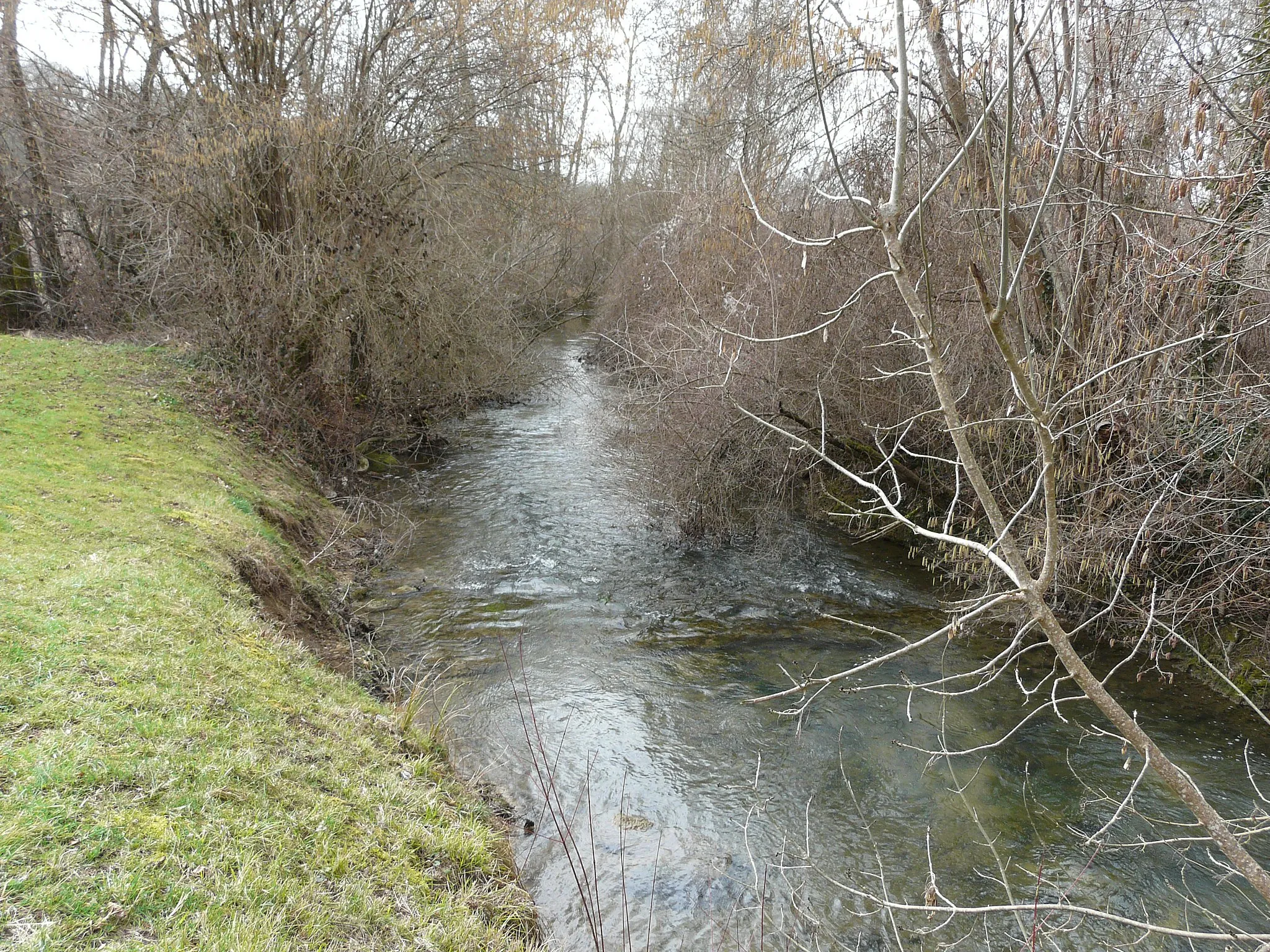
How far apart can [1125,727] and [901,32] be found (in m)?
2.30

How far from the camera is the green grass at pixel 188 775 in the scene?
2779mm

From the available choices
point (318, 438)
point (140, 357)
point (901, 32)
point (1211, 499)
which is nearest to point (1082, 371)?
point (1211, 499)

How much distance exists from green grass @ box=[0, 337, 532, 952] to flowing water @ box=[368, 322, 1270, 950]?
2.58 ft

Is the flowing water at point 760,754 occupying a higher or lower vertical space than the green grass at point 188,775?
lower

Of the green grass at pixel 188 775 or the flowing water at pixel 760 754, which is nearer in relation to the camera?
the green grass at pixel 188 775

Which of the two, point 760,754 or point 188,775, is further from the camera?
point 760,754

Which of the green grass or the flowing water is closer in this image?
the green grass

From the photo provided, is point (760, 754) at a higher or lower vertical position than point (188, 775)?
lower

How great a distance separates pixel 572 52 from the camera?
14109mm

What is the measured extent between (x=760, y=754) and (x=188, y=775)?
3.80 meters

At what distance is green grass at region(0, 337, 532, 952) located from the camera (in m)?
2.78

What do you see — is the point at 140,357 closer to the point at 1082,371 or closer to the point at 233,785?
the point at 233,785

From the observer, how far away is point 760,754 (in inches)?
228

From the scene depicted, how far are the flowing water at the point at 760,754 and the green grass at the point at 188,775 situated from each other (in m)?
0.79
